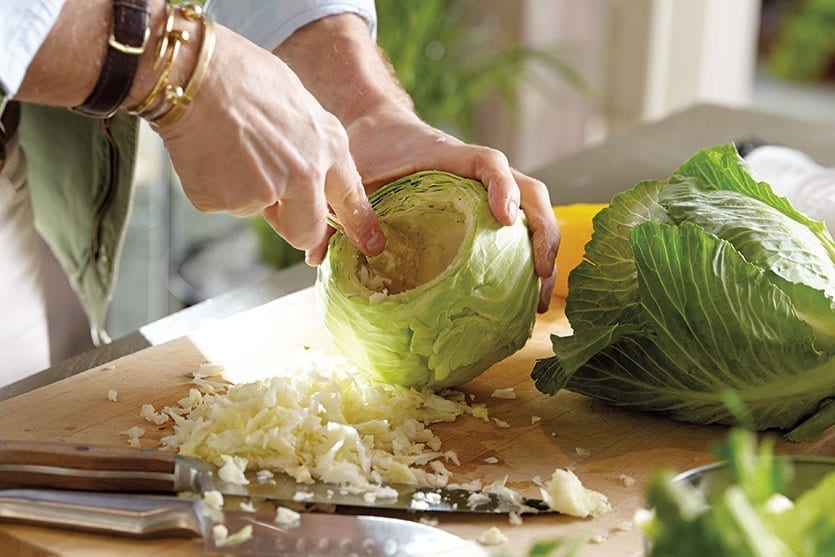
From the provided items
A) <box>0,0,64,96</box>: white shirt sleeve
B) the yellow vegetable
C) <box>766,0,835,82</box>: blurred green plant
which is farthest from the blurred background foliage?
<box>766,0,835,82</box>: blurred green plant

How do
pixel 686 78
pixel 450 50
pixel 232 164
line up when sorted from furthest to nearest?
pixel 686 78
pixel 450 50
pixel 232 164

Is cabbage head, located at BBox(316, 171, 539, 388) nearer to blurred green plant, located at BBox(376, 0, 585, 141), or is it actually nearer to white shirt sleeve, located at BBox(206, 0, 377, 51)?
white shirt sleeve, located at BBox(206, 0, 377, 51)

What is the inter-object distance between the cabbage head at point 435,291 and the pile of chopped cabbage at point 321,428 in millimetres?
64

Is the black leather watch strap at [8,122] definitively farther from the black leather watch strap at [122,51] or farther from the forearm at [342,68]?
the black leather watch strap at [122,51]

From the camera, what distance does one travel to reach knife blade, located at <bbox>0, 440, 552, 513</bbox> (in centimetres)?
159

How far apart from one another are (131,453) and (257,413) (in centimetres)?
21

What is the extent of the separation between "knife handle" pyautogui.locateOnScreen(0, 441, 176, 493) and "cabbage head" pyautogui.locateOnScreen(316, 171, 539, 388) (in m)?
0.45

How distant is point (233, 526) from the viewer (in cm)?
152

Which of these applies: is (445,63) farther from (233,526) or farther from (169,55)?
(233,526)

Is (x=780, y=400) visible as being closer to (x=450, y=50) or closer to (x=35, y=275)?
(x=35, y=275)

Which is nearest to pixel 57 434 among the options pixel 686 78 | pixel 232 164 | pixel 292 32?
pixel 232 164

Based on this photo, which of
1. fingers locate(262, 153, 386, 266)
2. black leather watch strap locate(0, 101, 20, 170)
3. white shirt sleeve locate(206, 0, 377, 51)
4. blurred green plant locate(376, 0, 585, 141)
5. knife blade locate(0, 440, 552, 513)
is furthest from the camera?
blurred green plant locate(376, 0, 585, 141)

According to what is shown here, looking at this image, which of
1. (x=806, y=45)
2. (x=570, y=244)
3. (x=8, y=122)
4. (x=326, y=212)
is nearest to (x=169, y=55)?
(x=326, y=212)

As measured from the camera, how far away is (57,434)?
183 cm
